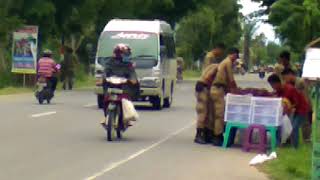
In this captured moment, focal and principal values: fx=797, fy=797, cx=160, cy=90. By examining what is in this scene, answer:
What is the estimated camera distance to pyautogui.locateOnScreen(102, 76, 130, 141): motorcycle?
16172 mm

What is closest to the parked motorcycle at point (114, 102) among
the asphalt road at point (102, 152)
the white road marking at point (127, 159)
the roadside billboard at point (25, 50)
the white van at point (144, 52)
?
the asphalt road at point (102, 152)

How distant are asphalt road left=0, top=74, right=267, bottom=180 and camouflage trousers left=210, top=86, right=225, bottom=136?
1.39 feet

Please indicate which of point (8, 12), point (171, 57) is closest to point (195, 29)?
point (8, 12)

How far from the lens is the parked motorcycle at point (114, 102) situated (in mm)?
16172

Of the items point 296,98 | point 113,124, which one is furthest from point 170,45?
point 296,98

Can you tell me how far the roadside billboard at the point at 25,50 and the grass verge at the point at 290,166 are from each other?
2621 centimetres

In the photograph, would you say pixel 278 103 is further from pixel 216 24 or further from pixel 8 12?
pixel 216 24

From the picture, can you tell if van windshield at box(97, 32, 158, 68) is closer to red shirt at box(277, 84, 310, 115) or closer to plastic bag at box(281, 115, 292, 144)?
red shirt at box(277, 84, 310, 115)

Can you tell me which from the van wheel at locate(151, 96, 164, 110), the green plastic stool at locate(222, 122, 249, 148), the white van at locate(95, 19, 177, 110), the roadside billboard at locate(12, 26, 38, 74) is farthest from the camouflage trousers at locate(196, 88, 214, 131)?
the roadside billboard at locate(12, 26, 38, 74)

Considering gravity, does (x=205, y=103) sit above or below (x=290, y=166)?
above

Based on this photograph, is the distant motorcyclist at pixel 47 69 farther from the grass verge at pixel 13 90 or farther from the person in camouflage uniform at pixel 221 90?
the person in camouflage uniform at pixel 221 90

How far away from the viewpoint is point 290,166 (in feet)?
40.7

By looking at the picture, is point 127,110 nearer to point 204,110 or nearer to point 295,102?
point 204,110

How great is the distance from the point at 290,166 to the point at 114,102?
4.91 metres
